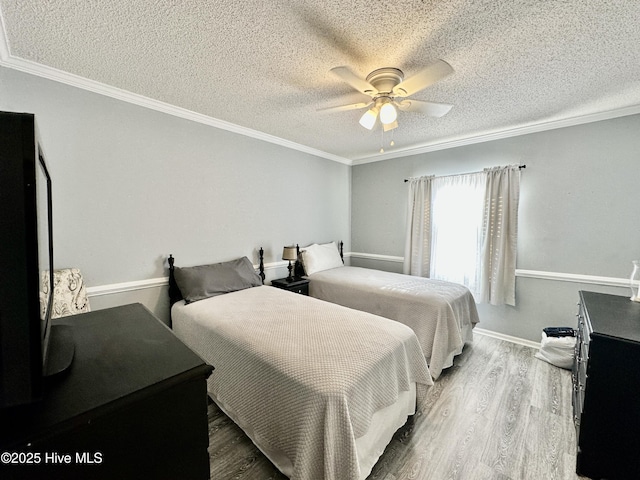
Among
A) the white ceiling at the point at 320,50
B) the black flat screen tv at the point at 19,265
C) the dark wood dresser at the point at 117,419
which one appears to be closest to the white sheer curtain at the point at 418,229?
the white ceiling at the point at 320,50

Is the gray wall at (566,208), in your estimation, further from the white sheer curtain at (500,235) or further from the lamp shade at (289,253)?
the lamp shade at (289,253)

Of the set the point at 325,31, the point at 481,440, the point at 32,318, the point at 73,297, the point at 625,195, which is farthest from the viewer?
the point at 625,195

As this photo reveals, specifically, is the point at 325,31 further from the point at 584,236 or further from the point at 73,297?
the point at 584,236

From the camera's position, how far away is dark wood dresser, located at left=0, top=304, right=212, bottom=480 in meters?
0.52

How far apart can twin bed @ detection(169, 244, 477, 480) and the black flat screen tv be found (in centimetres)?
107

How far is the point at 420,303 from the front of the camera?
104 inches

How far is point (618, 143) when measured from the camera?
8.45 feet

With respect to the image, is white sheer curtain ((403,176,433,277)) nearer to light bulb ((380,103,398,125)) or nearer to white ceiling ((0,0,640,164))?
white ceiling ((0,0,640,164))

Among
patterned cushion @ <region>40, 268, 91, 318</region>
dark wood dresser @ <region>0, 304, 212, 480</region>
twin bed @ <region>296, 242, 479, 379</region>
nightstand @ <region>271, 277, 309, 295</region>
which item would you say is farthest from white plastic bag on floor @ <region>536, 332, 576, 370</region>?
patterned cushion @ <region>40, 268, 91, 318</region>

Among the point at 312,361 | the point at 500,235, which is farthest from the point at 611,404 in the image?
the point at 500,235

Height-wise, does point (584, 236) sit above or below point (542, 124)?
below

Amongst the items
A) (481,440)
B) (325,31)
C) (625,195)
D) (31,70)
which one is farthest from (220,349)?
(625,195)

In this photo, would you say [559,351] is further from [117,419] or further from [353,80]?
[117,419]

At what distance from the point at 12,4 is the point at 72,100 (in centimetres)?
82
